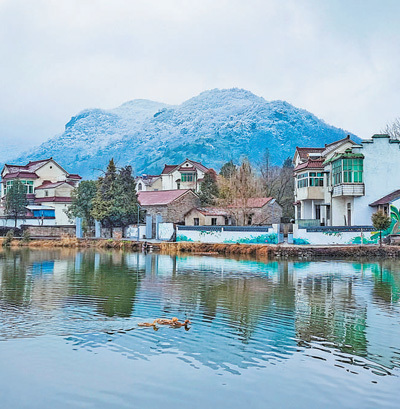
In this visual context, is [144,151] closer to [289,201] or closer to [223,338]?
[289,201]

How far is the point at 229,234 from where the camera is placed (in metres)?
42.6

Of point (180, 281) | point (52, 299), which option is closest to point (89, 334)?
point (52, 299)

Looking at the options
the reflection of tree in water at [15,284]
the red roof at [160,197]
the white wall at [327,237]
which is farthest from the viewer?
the red roof at [160,197]

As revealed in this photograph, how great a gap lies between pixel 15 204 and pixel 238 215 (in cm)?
2802

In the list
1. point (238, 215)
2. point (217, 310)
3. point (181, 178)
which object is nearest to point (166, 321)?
point (217, 310)

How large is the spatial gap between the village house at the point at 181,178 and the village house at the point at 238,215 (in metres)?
22.6

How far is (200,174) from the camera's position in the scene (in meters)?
79.8

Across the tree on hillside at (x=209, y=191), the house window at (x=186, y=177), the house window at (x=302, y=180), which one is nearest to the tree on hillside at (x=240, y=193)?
the tree on hillside at (x=209, y=191)

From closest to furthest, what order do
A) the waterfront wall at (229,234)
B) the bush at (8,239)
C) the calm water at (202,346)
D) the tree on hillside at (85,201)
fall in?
the calm water at (202,346) → the waterfront wall at (229,234) → the bush at (8,239) → the tree on hillside at (85,201)

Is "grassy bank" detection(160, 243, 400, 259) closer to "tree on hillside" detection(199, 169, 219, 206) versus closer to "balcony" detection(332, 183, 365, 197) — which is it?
"balcony" detection(332, 183, 365, 197)

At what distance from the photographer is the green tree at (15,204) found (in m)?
63.9

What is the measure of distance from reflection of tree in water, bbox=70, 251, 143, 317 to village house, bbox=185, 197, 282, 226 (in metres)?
20.2

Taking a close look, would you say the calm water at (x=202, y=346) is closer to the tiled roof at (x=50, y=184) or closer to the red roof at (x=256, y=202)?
the red roof at (x=256, y=202)

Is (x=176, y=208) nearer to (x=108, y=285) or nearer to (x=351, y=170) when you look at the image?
→ (x=351, y=170)
